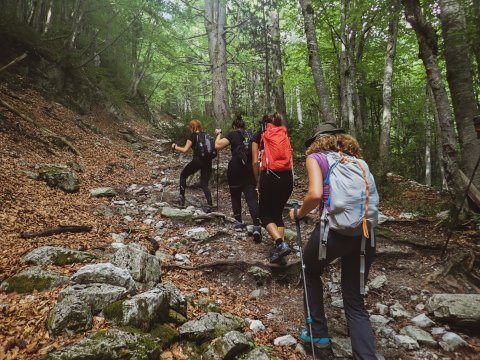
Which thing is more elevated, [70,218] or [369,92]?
[369,92]

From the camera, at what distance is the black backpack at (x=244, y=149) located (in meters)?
6.36

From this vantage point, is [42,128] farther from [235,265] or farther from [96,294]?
[96,294]

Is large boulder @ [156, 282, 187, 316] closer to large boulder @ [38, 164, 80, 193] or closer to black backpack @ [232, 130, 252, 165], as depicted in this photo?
black backpack @ [232, 130, 252, 165]

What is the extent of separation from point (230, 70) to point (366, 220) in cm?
2175

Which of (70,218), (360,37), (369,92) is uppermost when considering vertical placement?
(360,37)

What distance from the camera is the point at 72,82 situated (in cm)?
1524

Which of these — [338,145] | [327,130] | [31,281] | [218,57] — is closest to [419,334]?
[338,145]

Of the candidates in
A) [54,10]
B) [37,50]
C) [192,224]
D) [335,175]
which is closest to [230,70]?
[54,10]

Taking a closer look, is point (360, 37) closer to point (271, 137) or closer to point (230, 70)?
point (230, 70)

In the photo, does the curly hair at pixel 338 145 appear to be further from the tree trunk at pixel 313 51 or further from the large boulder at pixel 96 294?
the tree trunk at pixel 313 51

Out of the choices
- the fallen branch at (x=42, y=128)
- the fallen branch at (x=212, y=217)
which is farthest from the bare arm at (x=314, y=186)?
the fallen branch at (x=42, y=128)

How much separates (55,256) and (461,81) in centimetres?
752

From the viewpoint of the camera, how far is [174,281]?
470 centimetres

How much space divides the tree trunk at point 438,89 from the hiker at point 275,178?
132 inches
